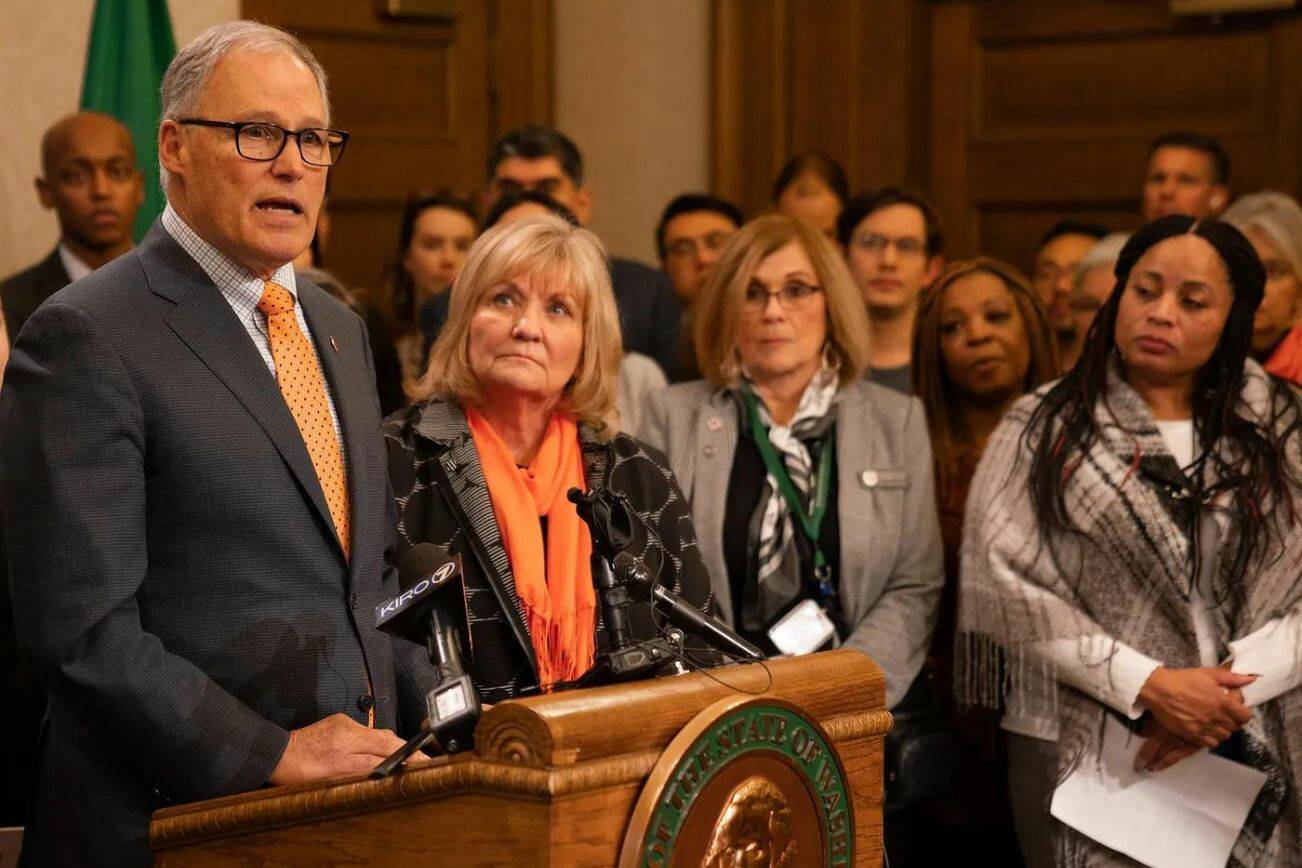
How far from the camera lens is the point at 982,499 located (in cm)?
305

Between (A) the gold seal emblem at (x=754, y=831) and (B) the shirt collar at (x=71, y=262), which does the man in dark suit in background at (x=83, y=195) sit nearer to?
(B) the shirt collar at (x=71, y=262)

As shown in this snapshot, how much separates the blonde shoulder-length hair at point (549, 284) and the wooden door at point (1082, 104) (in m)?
3.26

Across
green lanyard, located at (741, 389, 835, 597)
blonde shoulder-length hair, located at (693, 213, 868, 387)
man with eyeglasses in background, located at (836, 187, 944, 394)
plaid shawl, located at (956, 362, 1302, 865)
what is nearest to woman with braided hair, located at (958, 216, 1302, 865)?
plaid shawl, located at (956, 362, 1302, 865)

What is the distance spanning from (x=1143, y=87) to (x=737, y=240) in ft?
8.77

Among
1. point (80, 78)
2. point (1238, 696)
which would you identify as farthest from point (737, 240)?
point (80, 78)

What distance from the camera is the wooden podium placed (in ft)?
4.64

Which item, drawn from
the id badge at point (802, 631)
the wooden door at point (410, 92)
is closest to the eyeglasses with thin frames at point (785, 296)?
the id badge at point (802, 631)

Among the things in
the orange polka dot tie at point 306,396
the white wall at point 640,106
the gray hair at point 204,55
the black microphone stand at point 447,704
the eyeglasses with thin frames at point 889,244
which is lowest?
the black microphone stand at point 447,704

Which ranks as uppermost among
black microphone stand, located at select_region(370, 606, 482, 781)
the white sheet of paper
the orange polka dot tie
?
the orange polka dot tie

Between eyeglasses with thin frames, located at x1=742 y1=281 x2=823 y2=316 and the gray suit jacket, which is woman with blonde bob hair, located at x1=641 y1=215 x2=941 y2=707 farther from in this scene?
the gray suit jacket

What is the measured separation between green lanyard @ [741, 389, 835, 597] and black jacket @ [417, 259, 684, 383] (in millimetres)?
1129

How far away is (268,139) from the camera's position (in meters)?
1.84

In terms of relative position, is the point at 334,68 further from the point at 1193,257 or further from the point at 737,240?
the point at 1193,257

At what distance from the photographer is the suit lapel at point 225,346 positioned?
1805mm
